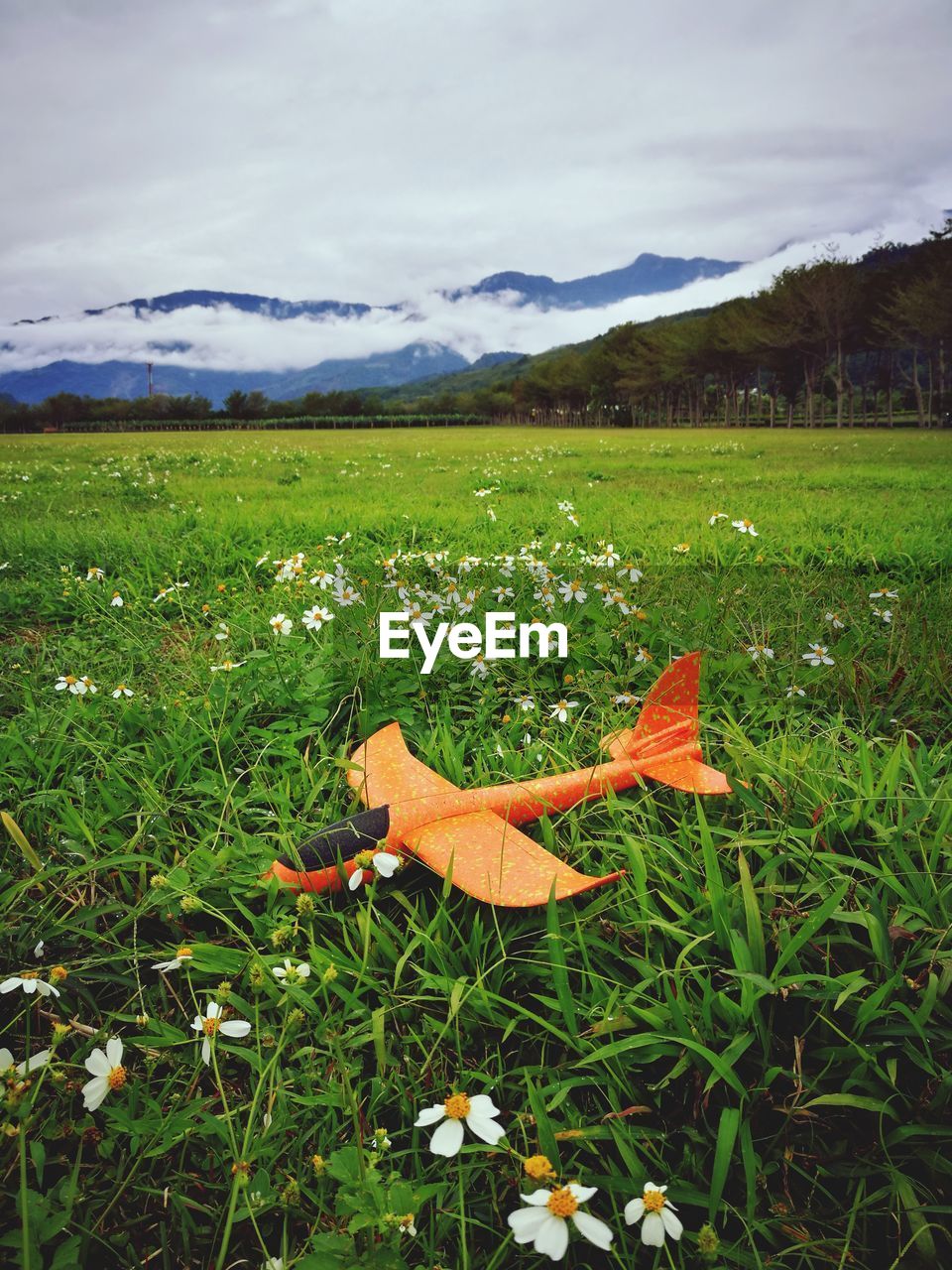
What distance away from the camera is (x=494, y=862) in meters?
1.81

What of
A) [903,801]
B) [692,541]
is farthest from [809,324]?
[903,801]

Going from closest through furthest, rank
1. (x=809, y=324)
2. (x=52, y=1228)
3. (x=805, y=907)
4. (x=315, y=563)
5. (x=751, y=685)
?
(x=52, y=1228), (x=805, y=907), (x=751, y=685), (x=315, y=563), (x=809, y=324)

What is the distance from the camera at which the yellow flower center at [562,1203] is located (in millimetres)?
986

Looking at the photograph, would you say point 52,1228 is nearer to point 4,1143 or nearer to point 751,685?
point 4,1143

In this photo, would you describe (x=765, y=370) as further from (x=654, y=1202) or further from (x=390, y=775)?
(x=654, y=1202)

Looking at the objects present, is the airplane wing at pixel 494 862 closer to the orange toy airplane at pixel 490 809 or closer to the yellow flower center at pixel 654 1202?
the orange toy airplane at pixel 490 809

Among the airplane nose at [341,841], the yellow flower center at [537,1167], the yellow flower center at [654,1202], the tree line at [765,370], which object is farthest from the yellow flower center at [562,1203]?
the tree line at [765,370]

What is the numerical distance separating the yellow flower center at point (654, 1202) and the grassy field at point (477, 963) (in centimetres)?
10

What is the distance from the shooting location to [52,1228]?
1097mm

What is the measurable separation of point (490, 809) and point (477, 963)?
51cm

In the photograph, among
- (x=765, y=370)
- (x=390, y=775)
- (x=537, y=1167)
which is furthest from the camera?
(x=765, y=370)

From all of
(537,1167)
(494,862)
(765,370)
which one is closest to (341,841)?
(494,862)

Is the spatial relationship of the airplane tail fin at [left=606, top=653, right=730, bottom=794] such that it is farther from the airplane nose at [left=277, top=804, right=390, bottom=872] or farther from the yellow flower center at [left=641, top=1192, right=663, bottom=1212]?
the yellow flower center at [left=641, top=1192, right=663, bottom=1212]

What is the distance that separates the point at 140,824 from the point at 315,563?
293cm
